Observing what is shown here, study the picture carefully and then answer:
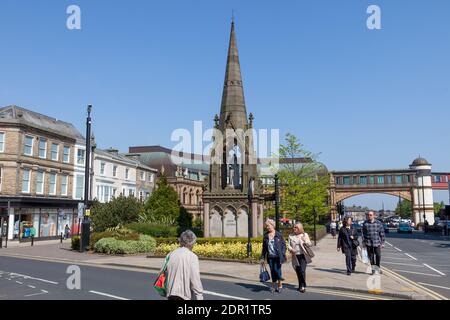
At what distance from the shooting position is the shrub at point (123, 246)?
20.8m

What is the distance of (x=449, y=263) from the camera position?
16438 mm

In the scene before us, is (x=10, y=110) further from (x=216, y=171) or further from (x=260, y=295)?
(x=260, y=295)

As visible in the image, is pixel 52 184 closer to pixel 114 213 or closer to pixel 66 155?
pixel 66 155

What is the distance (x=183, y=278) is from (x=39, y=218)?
1448 inches

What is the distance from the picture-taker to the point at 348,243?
12.8 metres

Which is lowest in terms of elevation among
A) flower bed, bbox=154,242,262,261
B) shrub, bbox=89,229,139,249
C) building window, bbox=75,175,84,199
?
flower bed, bbox=154,242,262,261

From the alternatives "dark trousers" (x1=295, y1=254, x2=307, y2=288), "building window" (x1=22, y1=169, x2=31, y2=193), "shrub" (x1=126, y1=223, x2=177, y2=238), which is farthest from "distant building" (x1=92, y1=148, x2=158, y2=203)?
"dark trousers" (x1=295, y1=254, x2=307, y2=288)

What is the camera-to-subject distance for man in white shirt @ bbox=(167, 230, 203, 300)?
5.00 m

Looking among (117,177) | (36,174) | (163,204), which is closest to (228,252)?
(163,204)

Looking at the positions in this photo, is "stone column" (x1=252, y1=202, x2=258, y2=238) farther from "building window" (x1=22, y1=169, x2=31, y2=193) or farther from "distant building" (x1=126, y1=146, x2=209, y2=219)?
"distant building" (x1=126, y1=146, x2=209, y2=219)

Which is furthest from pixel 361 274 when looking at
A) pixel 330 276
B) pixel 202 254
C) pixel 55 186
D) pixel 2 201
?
pixel 55 186

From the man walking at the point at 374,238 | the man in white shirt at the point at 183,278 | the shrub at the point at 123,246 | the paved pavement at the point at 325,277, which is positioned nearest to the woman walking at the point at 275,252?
the paved pavement at the point at 325,277

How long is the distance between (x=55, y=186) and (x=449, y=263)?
3633 centimetres

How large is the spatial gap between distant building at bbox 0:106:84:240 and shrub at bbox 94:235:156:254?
14520 millimetres
